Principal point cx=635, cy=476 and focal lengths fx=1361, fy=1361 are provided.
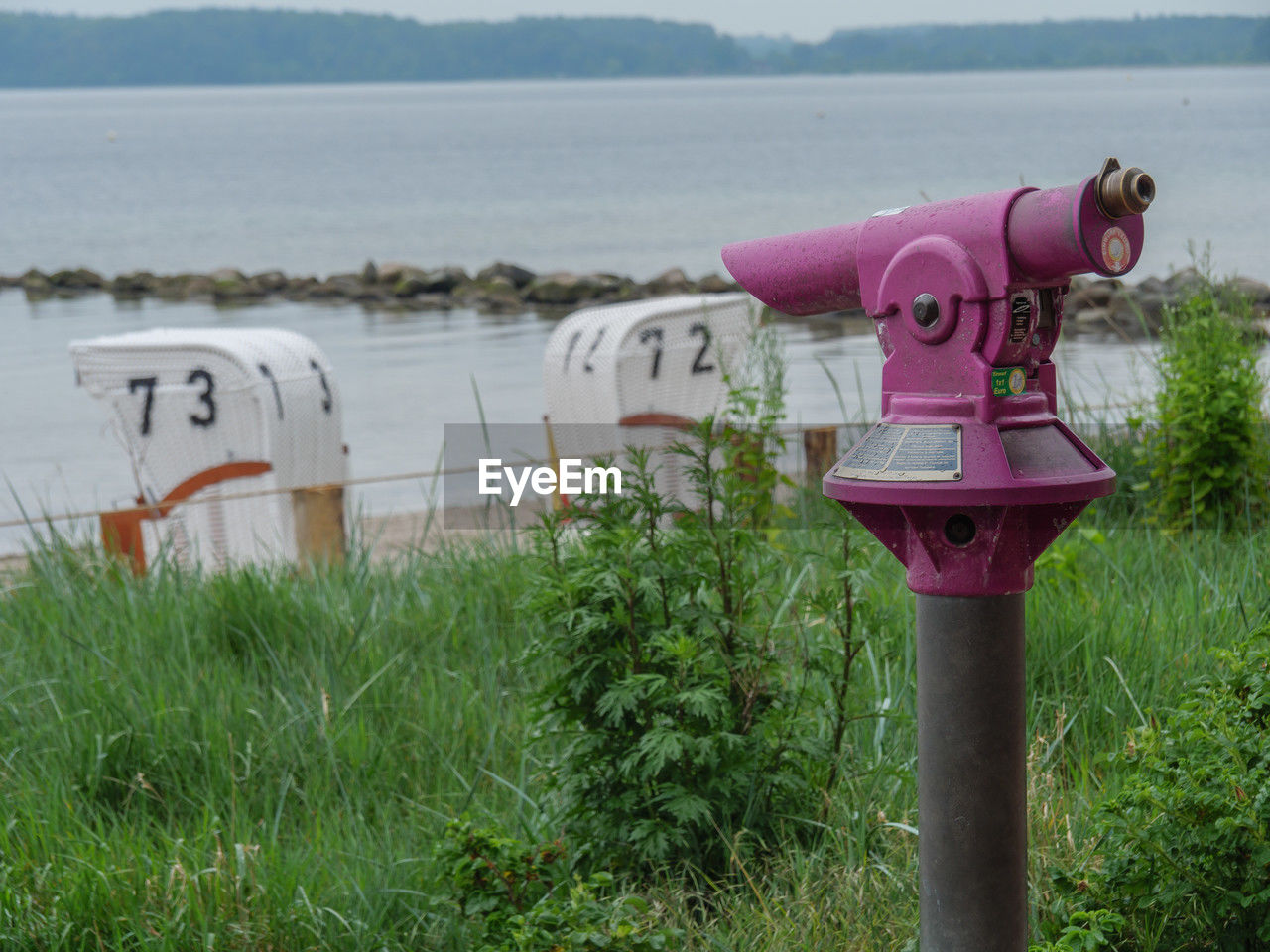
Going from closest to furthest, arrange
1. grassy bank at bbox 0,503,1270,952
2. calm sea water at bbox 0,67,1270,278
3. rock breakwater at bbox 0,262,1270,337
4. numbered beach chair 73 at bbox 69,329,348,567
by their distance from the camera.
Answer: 1. grassy bank at bbox 0,503,1270,952
2. numbered beach chair 73 at bbox 69,329,348,567
3. rock breakwater at bbox 0,262,1270,337
4. calm sea water at bbox 0,67,1270,278

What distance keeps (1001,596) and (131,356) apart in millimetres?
6031

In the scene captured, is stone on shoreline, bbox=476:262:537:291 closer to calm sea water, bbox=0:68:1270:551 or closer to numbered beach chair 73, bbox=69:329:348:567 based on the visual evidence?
calm sea water, bbox=0:68:1270:551

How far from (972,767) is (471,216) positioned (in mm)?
62736

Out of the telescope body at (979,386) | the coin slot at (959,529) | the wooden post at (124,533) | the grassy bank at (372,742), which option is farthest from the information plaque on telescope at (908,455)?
the wooden post at (124,533)

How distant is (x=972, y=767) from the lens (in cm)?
186

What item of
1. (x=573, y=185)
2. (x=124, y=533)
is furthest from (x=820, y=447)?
(x=573, y=185)

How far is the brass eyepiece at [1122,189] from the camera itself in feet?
5.36

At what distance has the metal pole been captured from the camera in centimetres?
185

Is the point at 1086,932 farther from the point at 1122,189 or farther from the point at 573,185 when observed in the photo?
the point at 573,185

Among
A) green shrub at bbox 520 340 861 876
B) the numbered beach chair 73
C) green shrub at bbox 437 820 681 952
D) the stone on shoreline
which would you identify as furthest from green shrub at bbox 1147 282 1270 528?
the stone on shoreline

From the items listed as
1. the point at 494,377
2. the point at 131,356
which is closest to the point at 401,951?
the point at 131,356

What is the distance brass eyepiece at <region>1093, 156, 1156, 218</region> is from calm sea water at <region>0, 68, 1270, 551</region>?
0.72 metres

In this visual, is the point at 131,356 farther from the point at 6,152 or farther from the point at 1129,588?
the point at 6,152

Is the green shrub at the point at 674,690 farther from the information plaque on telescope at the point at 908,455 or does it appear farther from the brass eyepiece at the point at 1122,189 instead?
the brass eyepiece at the point at 1122,189
